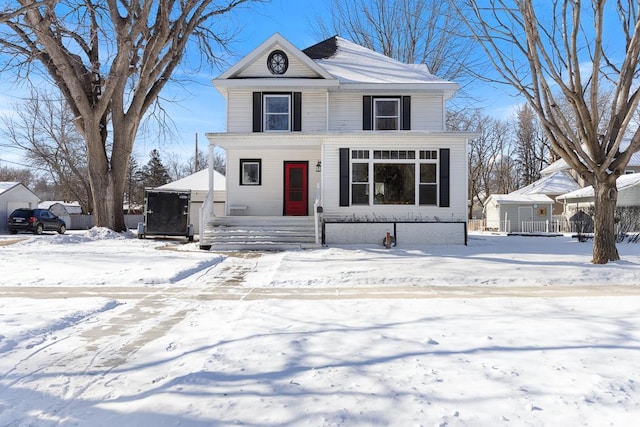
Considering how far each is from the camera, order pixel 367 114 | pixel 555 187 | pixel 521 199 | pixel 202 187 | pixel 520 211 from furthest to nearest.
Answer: pixel 555 187, pixel 520 211, pixel 521 199, pixel 202 187, pixel 367 114

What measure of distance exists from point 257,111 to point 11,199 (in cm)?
2087

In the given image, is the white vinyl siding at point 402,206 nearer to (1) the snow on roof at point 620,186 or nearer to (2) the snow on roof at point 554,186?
(1) the snow on roof at point 620,186

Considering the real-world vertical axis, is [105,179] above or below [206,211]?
above

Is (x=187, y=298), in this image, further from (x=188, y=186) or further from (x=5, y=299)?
(x=188, y=186)

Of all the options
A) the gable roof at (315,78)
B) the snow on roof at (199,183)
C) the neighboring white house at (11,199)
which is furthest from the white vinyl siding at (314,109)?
the neighboring white house at (11,199)

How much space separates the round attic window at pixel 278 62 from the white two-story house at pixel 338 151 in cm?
4

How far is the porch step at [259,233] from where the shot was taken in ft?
46.9

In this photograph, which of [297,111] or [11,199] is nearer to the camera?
[297,111]

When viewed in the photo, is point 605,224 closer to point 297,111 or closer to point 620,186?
point 297,111

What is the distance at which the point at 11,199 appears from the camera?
1110 inches

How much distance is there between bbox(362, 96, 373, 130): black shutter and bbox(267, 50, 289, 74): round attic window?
136 inches

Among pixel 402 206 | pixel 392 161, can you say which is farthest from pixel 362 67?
pixel 402 206

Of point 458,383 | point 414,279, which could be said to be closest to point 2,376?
point 458,383

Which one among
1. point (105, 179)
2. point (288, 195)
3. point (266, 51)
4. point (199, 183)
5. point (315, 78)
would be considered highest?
point (266, 51)
